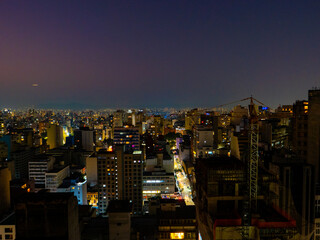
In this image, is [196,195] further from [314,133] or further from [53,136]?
[53,136]

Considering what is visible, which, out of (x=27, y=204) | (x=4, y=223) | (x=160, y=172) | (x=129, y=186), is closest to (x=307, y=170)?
(x=27, y=204)

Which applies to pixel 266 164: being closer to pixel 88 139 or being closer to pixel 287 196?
pixel 287 196

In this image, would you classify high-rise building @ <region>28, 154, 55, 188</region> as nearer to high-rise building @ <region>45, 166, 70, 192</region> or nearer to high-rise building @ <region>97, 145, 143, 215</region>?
high-rise building @ <region>45, 166, 70, 192</region>

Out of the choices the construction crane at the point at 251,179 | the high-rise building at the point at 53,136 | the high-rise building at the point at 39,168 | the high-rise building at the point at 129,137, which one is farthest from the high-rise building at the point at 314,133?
the high-rise building at the point at 53,136

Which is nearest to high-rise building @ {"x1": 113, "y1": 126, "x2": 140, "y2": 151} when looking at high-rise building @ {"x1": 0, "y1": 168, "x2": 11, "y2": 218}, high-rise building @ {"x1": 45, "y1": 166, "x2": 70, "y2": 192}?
high-rise building @ {"x1": 45, "y1": 166, "x2": 70, "y2": 192}

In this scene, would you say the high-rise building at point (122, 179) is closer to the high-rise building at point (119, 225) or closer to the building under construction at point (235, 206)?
the high-rise building at point (119, 225)

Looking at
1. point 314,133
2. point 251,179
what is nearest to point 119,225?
point 251,179
